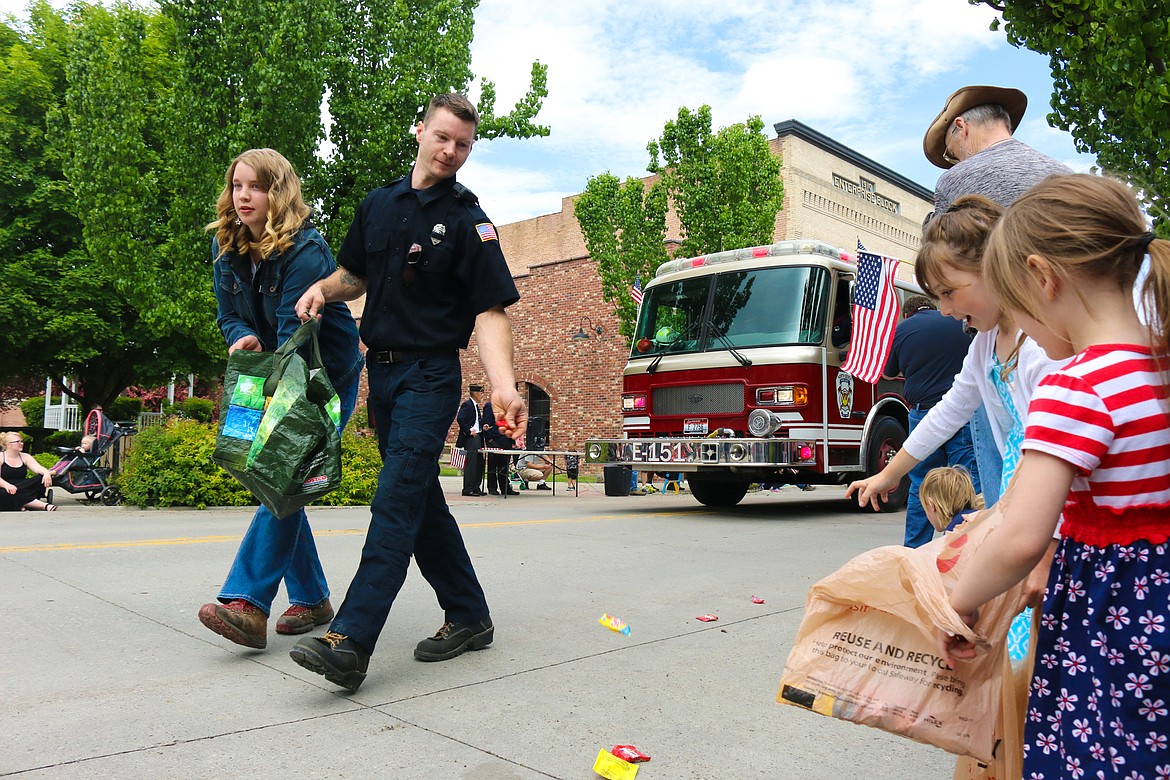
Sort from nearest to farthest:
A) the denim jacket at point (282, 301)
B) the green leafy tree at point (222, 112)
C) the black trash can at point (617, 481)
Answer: the denim jacket at point (282, 301)
the green leafy tree at point (222, 112)
the black trash can at point (617, 481)

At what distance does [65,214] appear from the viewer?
21.2 m

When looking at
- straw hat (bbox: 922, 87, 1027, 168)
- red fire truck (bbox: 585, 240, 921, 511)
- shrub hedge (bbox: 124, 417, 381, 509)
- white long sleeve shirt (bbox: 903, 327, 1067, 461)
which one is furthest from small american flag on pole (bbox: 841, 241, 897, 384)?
white long sleeve shirt (bbox: 903, 327, 1067, 461)

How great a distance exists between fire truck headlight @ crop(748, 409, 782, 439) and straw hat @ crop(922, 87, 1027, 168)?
5.98m

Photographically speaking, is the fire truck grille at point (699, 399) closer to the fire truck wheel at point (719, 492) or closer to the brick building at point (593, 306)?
the fire truck wheel at point (719, 492)

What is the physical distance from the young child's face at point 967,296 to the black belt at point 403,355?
6.17 feet

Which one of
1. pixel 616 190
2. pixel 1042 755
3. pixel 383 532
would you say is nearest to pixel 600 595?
pixel 383 532

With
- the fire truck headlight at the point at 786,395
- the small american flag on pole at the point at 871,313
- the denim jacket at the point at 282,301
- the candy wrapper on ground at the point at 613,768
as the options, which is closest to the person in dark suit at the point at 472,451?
the fire truck headlight at the point at 786,395

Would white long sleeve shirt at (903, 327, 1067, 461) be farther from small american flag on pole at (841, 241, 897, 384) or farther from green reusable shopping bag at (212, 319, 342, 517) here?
small american flag on pole at (841, 241, 897, 384)

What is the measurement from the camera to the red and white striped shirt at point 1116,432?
150 centimetres

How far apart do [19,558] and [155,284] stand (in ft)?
29.9

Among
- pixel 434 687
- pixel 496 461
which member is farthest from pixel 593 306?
pixel 434 687

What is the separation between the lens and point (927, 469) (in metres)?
5.71

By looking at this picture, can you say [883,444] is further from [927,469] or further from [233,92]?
[233,92]

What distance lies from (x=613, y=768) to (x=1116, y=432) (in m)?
1.62
